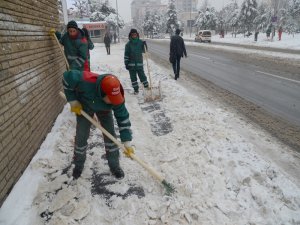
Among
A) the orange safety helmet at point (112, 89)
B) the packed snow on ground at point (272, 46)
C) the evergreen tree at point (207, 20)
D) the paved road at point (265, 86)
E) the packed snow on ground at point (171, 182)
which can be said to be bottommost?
the packed snow on ground at point (171, 182)

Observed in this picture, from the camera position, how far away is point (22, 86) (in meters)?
4.10

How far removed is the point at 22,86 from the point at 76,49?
2.19 meters

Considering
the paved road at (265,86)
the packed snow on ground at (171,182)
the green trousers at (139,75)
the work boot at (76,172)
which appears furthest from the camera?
the green trousers at (139,75)

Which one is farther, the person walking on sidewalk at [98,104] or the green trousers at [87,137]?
the green trousers at [87,137]

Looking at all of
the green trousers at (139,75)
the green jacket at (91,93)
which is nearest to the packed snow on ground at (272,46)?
the green trousers at (139,75)

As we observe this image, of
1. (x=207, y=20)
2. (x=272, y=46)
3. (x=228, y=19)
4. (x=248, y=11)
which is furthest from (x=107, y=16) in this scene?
(x=228, y=19)

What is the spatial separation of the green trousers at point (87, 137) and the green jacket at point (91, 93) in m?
0.24

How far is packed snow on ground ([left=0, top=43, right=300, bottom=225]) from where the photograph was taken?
10.6 ft

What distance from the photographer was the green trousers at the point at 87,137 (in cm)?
372

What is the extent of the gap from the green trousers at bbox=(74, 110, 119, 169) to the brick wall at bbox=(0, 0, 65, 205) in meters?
0.79

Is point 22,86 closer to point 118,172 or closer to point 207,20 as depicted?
point 118,172

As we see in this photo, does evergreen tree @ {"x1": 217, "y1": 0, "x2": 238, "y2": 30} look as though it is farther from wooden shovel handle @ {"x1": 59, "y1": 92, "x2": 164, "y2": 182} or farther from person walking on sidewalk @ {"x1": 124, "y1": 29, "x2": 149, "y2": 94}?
wooden shovel handle @ {"x1": 59, "y1": 92, "x2": 164, "y2": 182}

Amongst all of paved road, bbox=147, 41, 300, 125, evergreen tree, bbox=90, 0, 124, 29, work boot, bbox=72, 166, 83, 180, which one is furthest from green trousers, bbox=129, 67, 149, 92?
evergreen tree, bbox=90, 0, 124, 29

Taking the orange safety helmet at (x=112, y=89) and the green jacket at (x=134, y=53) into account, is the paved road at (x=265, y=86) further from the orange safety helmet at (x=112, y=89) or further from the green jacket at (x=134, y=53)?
the orange safety helmet at (x=112, y=89)
